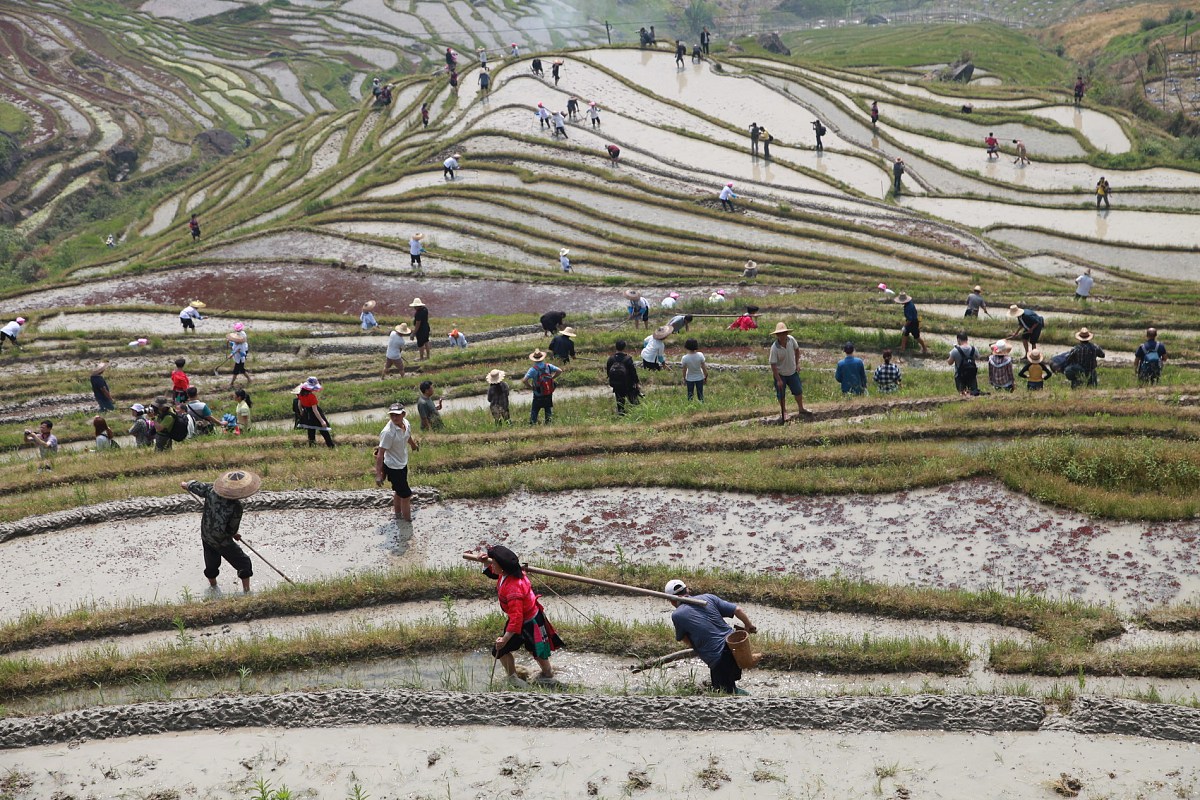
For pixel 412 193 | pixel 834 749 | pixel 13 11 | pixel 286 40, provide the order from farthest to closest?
pixel 286 40 → pixel 13 11 → pixel 412 193 → pixel 834 749

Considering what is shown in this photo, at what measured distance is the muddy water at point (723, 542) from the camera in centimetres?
1620

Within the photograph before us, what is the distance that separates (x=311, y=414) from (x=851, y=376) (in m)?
12.1

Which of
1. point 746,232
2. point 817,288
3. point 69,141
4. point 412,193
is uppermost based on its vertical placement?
point 69,141

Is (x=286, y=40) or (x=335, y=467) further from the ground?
(x=286, y=40)

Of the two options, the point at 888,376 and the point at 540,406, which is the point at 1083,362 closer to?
the point at 888,376

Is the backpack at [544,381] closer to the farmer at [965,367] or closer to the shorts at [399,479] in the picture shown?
the shorts at [399,479]

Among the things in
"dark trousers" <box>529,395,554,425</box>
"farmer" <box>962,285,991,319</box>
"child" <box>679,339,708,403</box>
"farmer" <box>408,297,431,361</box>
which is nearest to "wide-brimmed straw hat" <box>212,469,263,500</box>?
"dark trousers" <box>529,395,554,425</box>

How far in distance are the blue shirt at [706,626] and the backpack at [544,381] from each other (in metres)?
12.1

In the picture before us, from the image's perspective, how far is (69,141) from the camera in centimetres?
9644

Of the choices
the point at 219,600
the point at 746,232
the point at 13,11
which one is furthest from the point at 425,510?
the point at 13,11

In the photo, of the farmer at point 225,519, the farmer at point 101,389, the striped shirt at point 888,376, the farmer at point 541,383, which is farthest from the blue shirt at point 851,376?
the farmer at point 101,389

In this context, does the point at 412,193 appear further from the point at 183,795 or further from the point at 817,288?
the point at 183,795

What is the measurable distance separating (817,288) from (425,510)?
78.8 feet

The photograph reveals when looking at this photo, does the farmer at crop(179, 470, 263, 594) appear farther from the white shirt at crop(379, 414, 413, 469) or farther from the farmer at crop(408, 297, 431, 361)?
the farmer at crop(408, 297, 431, 361)
